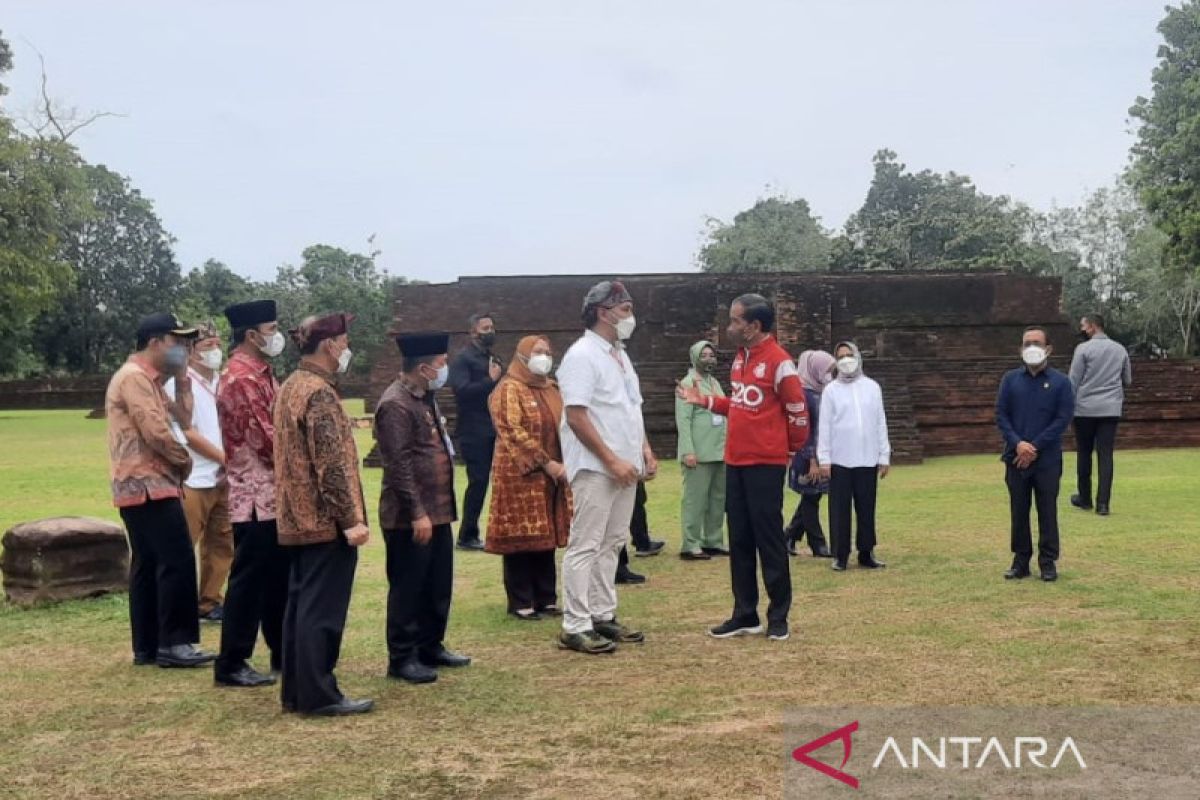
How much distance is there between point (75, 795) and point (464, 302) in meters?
21.0

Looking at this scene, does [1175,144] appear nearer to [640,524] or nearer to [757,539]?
[640,524]

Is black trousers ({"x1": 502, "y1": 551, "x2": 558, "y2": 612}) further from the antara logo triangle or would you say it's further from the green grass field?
the antara logo triangle

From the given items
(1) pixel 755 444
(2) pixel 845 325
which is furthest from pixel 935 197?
(1) pixel 755 444

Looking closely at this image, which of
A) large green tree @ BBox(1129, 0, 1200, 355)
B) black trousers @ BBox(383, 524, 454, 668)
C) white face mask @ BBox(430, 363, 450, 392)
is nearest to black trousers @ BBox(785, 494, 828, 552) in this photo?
black trousers @ BBox(383, 524, 454, 668)

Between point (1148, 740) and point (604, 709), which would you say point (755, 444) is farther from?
point (1148, 740)

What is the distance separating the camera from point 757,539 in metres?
5.22

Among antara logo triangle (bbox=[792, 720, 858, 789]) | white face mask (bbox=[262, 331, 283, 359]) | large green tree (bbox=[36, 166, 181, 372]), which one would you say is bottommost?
antara logo triangle (bbox=[792, 720, 858, 789])

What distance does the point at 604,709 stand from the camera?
4062mm

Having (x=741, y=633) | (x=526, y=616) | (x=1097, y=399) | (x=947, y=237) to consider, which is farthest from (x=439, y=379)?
(x=947, y=237)

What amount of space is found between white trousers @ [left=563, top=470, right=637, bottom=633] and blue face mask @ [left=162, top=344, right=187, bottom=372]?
1.90 metres

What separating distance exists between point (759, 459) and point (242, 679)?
8.23 ft

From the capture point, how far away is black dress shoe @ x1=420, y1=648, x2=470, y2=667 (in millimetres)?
4785

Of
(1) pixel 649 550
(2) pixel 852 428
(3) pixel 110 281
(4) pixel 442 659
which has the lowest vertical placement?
(1) pixel 649 550

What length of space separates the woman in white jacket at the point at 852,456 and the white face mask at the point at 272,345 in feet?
12.3
